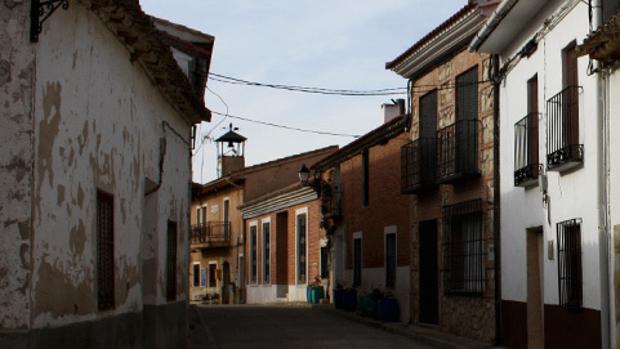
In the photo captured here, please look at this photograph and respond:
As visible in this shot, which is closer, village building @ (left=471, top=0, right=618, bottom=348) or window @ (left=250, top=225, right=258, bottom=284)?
village building @ (left=471, top=0, right=618, bottom=348)

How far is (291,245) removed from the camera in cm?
3803

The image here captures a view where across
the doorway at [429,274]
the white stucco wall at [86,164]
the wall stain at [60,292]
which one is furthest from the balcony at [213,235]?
the wall stain at [60,292]

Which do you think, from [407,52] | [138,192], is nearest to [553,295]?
[138,192]

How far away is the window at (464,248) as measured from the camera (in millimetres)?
18469

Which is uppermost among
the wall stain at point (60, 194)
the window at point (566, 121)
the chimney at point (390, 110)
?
the chimney at point (390, 110)

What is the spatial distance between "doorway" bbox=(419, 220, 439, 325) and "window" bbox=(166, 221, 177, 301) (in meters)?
6.68

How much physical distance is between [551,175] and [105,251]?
6.54 metres

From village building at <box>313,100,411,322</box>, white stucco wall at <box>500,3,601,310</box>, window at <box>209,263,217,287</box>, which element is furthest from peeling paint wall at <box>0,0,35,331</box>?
window at <box>209,263,217,287</box>

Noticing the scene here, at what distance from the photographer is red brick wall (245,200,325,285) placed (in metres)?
34.6

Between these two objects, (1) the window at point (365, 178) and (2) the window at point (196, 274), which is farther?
(2) the window at point (196, 274)

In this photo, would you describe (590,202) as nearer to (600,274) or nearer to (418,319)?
(600,274)

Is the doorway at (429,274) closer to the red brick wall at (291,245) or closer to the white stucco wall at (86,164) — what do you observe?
the white stucco wall at (86,164)

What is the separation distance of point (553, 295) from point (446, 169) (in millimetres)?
5786

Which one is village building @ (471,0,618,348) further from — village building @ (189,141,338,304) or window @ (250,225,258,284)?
window @ (250,225,258,284)
